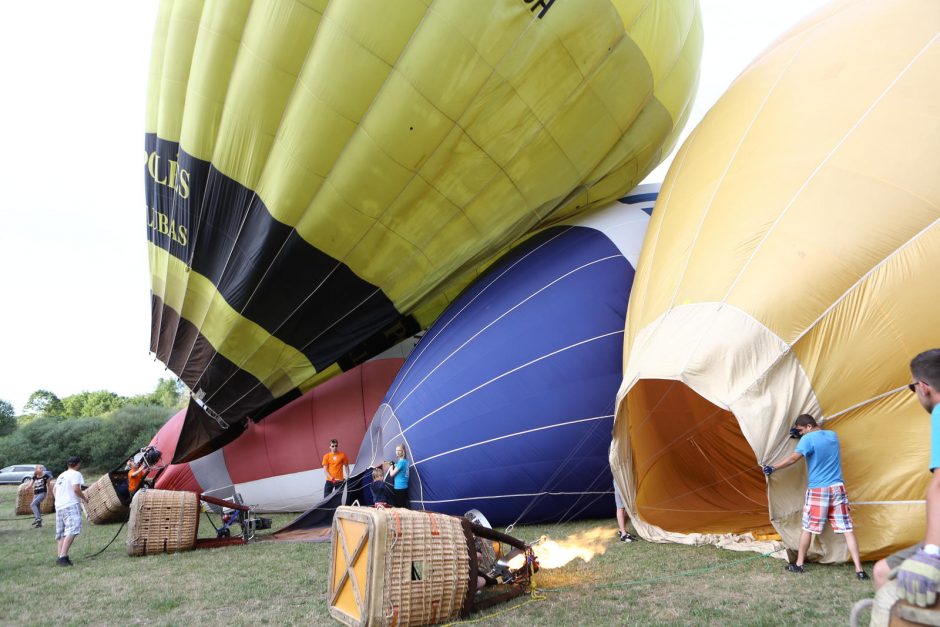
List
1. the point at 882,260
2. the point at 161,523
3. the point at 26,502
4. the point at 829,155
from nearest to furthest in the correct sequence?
the point at 882,260
the point at 829,155
the point at 161,523
the point at 26,502

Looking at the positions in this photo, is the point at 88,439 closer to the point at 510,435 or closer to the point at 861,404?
the point at 510,435

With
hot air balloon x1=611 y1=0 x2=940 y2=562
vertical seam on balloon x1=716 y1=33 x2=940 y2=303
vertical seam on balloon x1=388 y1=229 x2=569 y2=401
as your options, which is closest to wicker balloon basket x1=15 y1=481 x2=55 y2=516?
vertical seam on balloon x1=388 y1=229 x2=569 y2=401

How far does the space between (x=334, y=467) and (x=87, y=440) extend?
21817 millimetres

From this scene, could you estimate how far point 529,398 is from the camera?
18.9ft

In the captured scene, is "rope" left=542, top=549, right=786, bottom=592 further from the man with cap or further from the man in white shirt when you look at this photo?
the man in white shirt

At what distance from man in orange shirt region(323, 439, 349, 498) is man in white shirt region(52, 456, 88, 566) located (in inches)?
93.4

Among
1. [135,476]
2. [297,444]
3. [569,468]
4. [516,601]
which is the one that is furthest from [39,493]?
[516,601]

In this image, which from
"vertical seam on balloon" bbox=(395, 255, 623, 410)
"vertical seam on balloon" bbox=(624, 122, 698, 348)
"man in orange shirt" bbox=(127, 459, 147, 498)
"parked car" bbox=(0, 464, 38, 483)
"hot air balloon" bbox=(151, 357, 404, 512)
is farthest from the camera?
"parked car" bbox=(0, 464, 38, 483)

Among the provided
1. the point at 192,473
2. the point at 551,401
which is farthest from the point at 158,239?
the point at 551,401

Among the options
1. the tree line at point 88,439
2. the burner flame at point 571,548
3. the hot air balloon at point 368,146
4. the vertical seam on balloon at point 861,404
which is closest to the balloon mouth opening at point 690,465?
the burner flame at point 571,548

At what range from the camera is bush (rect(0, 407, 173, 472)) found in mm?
24047

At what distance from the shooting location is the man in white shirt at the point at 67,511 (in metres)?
5.63

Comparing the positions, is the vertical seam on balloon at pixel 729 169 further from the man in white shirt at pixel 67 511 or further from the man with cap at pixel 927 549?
the man in white shirt at pixel 67 511

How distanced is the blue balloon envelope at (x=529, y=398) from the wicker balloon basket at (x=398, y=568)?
2527mm
